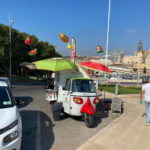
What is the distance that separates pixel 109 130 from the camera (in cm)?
536

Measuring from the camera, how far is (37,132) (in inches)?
207

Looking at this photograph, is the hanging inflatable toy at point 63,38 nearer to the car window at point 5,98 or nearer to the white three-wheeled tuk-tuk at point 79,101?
the white three-wheeled tuk-tuk at point 79,101

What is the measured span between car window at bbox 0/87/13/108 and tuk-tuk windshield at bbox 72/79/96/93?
2947 mm

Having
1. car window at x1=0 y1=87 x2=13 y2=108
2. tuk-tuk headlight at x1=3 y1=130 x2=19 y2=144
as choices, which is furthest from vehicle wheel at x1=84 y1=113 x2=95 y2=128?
tuk-tuk headlight at x1=3 y1=130 x2=19 y2=144

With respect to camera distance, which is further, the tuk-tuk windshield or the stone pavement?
the tuk-tuk windshield

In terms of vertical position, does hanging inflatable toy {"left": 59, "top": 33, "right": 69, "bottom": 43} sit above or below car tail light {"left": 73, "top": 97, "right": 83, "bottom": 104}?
above

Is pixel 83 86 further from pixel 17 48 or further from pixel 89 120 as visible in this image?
pixel 17 48

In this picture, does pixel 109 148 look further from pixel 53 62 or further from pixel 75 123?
pixel 53 62

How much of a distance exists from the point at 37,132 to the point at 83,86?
2708 mm

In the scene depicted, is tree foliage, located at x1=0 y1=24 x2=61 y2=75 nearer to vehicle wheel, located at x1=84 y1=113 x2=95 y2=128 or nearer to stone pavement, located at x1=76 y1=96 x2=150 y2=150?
vehicle wheel, located at x1=84 y1=113 x2=95 y2=128

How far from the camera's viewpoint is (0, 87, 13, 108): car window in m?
3.92

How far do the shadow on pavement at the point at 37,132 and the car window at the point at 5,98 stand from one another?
50.8 inches

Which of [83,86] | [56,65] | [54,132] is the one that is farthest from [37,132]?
[56,65]

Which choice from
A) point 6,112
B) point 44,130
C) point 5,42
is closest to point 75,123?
point 44,130
